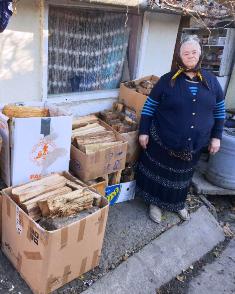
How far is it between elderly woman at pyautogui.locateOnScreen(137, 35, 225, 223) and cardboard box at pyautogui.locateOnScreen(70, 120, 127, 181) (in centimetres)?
34

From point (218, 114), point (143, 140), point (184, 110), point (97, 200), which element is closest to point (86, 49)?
point (143, 140)

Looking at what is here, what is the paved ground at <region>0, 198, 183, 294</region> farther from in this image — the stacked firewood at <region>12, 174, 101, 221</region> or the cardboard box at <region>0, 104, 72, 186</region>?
the cardboard box at <region>0, 104, 72, 186</region>

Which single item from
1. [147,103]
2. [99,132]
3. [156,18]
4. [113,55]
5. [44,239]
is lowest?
[44,239]

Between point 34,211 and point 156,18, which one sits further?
point 156,18

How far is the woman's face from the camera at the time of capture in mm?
3375

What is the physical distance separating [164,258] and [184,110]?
5.60ft

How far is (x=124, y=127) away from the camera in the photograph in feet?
13.3

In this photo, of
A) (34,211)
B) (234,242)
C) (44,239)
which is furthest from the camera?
(234,242)

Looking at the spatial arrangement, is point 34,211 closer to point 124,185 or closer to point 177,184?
point 124,185

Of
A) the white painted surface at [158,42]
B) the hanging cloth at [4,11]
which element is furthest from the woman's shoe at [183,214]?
the hanging cloth at [4,11]

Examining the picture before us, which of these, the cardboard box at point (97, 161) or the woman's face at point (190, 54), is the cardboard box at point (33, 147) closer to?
the cardboard box at point (97, 161)

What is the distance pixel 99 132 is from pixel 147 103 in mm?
686

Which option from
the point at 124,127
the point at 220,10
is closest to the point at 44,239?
the point at 124,127

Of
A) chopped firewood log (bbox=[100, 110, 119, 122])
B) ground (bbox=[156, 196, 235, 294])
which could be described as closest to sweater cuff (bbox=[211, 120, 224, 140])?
chopped firewood log (bbox=[100, 110, 119, 122])
